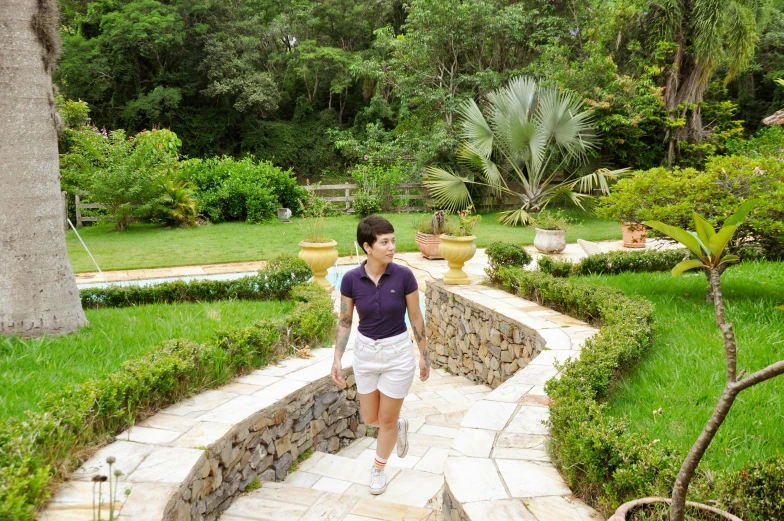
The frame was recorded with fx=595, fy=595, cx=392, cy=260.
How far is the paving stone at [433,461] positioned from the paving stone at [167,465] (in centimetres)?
156

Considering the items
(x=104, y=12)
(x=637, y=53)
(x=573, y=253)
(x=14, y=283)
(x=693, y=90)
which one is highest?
(x=104, y=12)

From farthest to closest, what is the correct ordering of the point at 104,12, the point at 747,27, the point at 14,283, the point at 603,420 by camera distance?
the point at 104,12 → the point at 747,27 → the point at 14,283 → the point at 603,420

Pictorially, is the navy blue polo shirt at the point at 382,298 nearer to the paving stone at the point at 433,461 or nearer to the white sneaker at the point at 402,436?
the white sneaker at the point at 402,436

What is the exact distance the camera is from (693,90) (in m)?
15.6

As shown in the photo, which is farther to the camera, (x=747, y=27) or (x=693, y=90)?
(x=693, y=90)

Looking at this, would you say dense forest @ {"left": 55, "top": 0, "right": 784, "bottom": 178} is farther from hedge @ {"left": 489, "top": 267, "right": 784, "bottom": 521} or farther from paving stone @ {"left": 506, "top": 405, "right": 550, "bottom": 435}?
paving stone @ {"left": 506, "top": 405, "right": 550, "bottom": 435}

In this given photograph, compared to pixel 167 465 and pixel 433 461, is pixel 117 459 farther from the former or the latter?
pixel 433 461

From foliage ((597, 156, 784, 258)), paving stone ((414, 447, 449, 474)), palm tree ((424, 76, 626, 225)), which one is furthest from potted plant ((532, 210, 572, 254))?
paving stone ((414, 447, 449, 474))

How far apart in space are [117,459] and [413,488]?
1571 mm

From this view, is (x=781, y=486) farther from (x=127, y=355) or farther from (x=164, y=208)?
(x=164, y=208)

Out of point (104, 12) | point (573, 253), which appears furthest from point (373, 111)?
point (573, 253)

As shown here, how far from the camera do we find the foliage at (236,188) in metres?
14.5

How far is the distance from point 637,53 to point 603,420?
15.7m

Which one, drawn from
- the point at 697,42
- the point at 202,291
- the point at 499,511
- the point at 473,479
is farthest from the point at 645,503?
the point at 697,42
